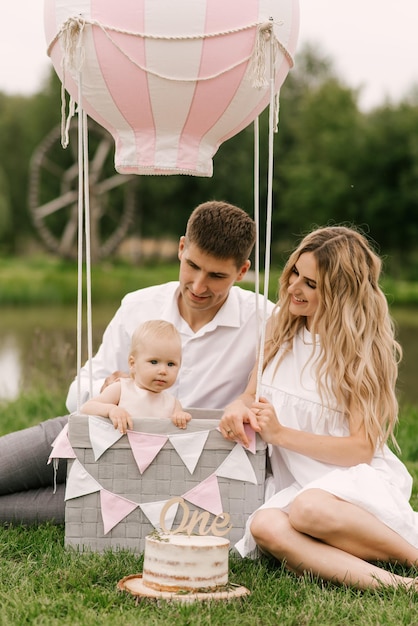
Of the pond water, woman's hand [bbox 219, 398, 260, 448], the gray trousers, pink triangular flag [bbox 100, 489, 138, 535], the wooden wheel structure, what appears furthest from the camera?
the wooden wheel structure

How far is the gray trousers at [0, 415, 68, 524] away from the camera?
3.16 meters

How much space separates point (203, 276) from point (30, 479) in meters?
0.99

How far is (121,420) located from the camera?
2.69 metres

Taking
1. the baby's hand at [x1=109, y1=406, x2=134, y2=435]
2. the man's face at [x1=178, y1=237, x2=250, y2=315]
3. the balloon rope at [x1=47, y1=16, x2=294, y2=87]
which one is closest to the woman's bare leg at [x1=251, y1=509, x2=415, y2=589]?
the baby's hand at [x1=109, y1=406, x2=134, y2=435]

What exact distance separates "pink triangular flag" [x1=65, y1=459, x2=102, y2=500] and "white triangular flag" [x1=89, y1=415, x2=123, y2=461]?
8cm

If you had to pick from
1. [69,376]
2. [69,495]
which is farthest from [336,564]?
[69,376]

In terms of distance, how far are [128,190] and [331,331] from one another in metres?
19.8

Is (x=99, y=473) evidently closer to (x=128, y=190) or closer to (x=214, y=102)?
(x=214, y=102)

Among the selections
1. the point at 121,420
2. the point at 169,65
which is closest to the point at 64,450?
the point at 121,420

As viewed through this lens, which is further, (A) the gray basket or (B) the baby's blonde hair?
(B) the baby's blonde hair

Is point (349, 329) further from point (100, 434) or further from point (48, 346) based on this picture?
point (48, 346)

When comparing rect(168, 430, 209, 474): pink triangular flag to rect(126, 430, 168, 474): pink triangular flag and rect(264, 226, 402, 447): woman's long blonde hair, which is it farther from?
rect(264, 226, 402, 447): woman's long blonde hair

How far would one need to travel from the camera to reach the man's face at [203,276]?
303 cm

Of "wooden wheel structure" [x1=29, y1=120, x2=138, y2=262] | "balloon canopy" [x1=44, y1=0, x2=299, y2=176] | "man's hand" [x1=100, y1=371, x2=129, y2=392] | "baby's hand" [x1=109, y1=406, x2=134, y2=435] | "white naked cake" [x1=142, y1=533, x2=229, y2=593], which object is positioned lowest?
"white naked cake" [x1=142, y1=533, x2=229, y2=593]
